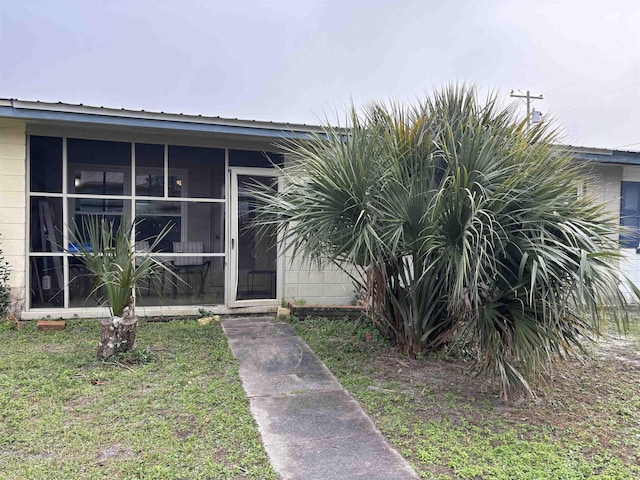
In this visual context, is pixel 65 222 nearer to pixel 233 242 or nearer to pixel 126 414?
pixel 233 242

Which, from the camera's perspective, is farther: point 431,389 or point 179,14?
point 179,14

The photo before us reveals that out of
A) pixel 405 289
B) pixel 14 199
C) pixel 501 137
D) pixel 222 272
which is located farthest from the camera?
pixel 222 272

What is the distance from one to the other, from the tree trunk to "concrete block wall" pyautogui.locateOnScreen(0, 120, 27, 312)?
8.27ft

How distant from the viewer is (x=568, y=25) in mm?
15500

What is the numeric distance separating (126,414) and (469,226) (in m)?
3.01

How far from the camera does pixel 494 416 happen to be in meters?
3.46

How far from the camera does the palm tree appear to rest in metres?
3.39

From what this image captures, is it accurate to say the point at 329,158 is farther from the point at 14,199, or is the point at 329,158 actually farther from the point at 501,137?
the point at 14,199

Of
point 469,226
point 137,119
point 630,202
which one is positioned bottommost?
point 469,226

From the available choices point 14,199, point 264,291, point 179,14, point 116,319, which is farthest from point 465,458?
point 179,14

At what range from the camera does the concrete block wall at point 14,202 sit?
19.6 feet

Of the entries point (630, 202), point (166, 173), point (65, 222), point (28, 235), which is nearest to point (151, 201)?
point (166, 173)

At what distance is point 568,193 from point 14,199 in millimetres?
6773

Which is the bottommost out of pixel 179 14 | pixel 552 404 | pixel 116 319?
pixel 552 404
